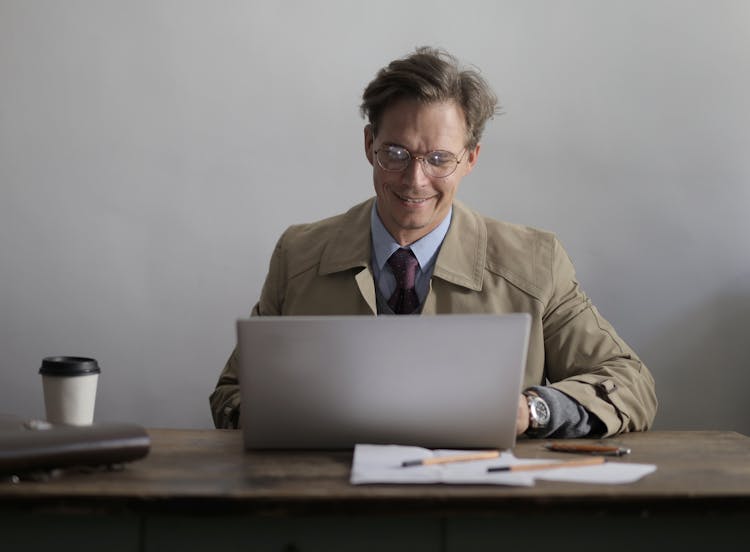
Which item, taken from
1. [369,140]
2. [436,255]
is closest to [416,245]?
[436,255]

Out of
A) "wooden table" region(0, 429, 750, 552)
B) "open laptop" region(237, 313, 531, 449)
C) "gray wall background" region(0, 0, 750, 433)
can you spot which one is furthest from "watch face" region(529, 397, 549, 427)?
"gray wall background" region(0, 0, 750, 433)

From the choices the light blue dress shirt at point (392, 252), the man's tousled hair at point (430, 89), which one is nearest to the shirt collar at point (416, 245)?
the light blue dress shirt at point (392, 252)

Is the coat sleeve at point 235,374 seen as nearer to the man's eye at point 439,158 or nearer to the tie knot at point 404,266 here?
the tie knot at point 404,266

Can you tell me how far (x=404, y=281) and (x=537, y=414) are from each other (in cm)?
53

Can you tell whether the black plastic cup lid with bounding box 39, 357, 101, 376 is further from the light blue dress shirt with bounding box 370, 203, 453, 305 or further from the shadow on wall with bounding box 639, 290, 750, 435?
the shadow on wall with bounding box 639, 290, 750, 435

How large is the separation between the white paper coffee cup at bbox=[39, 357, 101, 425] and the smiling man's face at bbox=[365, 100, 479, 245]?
0.80m

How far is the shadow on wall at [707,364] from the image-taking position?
2.81 m

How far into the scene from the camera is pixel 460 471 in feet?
4.27

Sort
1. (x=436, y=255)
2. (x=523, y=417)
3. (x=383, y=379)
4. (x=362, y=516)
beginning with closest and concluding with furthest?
(x=362, y=516) < (x=383, y=379) < (x=523, y=417) < (x=436, y=255)

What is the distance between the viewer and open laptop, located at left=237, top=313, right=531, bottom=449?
1.37 metres

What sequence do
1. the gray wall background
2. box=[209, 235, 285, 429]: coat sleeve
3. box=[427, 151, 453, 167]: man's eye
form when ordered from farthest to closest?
1. the gray wall background
2. box=[427, 151, 453, 167]: man's eye
3. box=[209, 235, 285, 429]: coat sleeve

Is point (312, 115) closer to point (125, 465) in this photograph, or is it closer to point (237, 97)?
point (237, 97)

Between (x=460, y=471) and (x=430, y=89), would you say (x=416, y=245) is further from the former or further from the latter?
(x=460, y=471)

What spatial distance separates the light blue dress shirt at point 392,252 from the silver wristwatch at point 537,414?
0.48 metres
